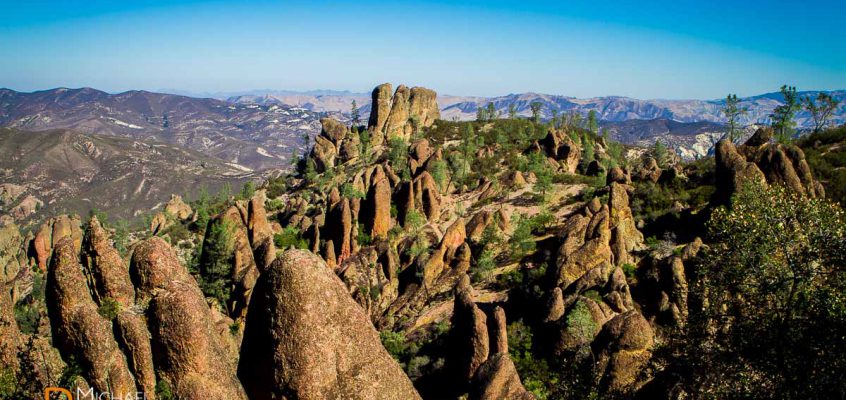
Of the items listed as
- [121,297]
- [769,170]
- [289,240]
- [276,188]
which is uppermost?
[769,170]

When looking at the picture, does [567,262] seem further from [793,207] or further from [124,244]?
[124,244]

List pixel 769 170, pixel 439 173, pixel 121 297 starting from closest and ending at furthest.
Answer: pixel 121 297, pixel 769 170, pixel 439 173

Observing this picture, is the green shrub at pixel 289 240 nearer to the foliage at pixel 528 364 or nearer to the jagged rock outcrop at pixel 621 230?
the foliage at pixel 528 364

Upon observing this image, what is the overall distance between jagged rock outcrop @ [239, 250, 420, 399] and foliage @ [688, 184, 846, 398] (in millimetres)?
10616

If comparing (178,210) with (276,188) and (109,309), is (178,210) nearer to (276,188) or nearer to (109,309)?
(276,188)

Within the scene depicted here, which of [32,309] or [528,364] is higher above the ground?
[528,364]

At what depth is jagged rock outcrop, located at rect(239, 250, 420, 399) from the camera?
42.3 ft

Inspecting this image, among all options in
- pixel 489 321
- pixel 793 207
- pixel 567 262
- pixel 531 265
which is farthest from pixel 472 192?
pixel 793 207

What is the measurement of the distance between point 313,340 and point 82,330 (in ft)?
29.4

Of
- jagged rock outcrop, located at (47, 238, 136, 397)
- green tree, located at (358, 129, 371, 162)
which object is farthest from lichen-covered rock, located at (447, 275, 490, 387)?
green tree, located at (358, 129, 371, 162)

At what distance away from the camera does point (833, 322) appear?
516 inches

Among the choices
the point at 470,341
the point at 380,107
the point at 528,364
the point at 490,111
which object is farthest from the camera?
the point at 490,111

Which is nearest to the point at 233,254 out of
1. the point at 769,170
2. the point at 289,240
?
the point at 289,240

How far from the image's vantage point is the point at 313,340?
12.9 meters
